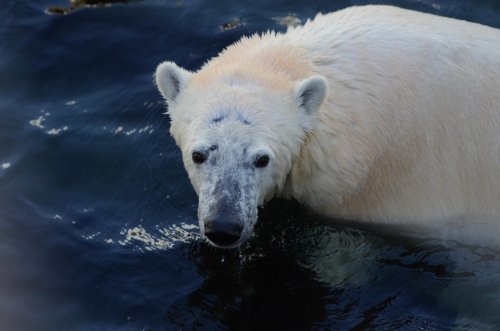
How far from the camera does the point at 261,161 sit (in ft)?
18.6

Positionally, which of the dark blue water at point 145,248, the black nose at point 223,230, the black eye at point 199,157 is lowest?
the dark blue water at point 145,248

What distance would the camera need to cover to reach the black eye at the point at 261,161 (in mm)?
5637

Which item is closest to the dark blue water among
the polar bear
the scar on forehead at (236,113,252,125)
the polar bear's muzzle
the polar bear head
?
the polar bear

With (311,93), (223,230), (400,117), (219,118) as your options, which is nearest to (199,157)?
(219,118)

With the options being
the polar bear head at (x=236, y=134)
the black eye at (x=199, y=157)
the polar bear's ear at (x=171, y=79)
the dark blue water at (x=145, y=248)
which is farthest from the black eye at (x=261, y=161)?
the dark blue water at (x=145, y=248)

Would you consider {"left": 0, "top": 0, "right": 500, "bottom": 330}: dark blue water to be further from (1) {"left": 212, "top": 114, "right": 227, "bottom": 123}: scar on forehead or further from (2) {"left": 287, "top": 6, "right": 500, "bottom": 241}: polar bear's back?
(1) {"left": 212, "top": 114, "right": 227, "bottom": 123}: scar on forehead

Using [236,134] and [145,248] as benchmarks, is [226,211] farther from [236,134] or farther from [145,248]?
[145,248]

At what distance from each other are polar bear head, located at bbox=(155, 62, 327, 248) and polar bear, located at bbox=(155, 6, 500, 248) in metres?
0.01

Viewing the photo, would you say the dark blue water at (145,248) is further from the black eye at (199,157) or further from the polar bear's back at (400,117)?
the black eye at (199,157)

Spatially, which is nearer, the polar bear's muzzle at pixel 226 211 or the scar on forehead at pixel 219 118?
the polar bear's muzzle at pixel 226 211

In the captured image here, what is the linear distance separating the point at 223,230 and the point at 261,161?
528mm

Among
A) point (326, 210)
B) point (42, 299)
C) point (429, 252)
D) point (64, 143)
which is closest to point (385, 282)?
point (429, 252)

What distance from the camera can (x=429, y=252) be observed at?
22.7 ft

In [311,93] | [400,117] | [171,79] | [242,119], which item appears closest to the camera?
[242,119]
